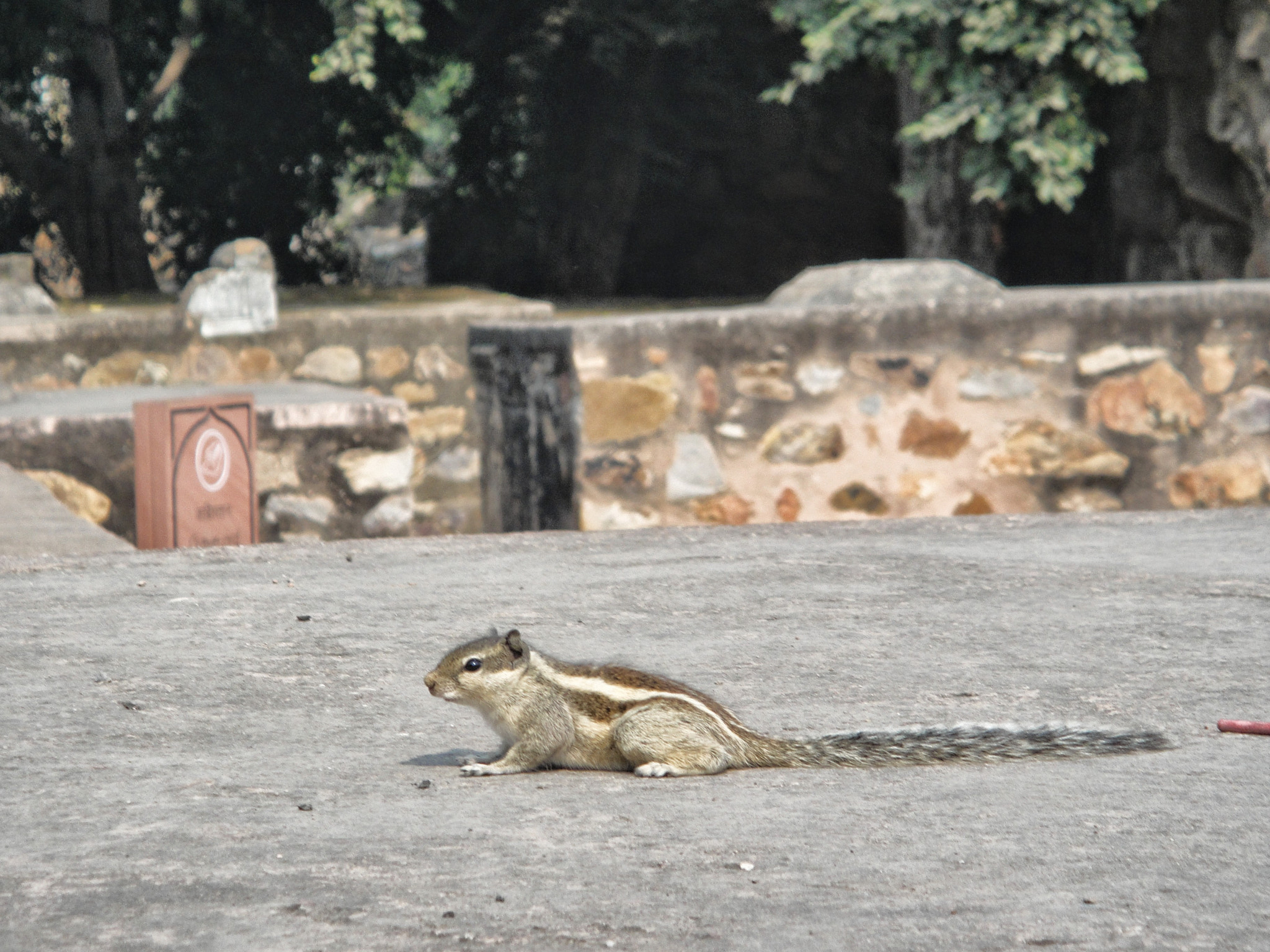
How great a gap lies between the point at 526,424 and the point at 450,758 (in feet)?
11.0

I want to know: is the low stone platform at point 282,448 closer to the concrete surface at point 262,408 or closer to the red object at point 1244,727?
the concrete surface at point 262,408

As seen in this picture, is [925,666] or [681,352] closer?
[925,666]

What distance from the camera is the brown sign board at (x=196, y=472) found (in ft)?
17.0

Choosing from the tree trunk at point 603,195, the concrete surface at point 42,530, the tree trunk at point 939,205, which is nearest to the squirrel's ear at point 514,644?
the concrete surface at point 42,530

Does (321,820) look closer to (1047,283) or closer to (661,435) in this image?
(661,435)

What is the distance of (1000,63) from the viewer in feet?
33.7

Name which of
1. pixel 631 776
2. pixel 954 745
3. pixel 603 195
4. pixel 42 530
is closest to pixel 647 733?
pixel 631 776

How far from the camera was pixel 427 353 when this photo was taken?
8.38m

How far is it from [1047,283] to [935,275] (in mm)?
9110

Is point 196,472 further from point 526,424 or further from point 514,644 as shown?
point 514,644

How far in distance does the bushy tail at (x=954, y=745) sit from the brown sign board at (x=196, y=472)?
295 centimetres

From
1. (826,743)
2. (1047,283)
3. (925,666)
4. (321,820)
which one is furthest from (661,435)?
(1047,283)

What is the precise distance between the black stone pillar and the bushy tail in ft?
10.0

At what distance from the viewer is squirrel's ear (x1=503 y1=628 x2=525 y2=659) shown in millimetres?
2609
